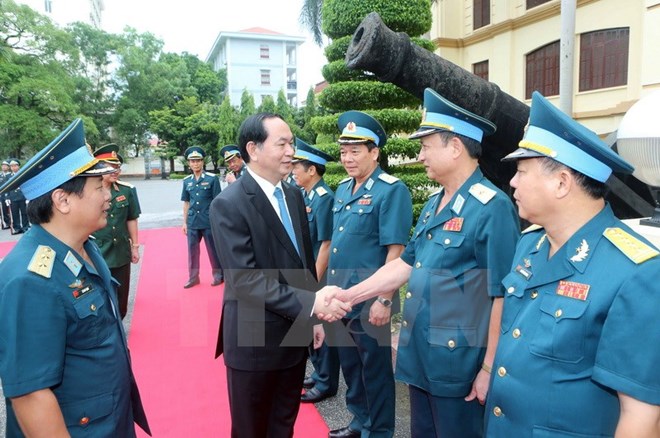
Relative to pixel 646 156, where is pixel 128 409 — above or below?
below

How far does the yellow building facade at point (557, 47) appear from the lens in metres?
12.1

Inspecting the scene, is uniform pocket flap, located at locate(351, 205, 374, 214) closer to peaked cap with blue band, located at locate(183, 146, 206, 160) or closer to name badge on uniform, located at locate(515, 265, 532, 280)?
name badge on uniform, located at locate(515, 265, 532, 280)

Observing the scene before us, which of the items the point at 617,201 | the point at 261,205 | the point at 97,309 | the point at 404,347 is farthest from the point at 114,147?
the point at 617,201

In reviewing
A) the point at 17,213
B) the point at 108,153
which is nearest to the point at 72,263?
the point at 108,153

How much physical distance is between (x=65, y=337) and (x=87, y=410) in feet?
1.03

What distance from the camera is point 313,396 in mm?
3732

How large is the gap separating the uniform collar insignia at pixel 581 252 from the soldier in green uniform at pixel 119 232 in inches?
170

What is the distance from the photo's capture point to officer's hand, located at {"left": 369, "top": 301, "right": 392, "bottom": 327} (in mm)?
2844

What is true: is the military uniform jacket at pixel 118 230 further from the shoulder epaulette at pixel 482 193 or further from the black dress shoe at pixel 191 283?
the shoulder epaulette at pixel 482 193

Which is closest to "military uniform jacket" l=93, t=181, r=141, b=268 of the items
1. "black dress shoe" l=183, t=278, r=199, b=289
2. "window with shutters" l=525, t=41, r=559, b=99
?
"black dress shoe" l=183, t=278, r=199, b=289

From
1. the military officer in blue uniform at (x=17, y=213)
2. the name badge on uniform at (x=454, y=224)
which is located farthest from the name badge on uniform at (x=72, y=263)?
the military officer in blue uniform at (x=17, y=213)

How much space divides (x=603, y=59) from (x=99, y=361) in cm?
1510

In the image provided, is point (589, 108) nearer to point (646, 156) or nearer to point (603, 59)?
point (603, 59)

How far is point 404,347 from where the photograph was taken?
239 centimetres
